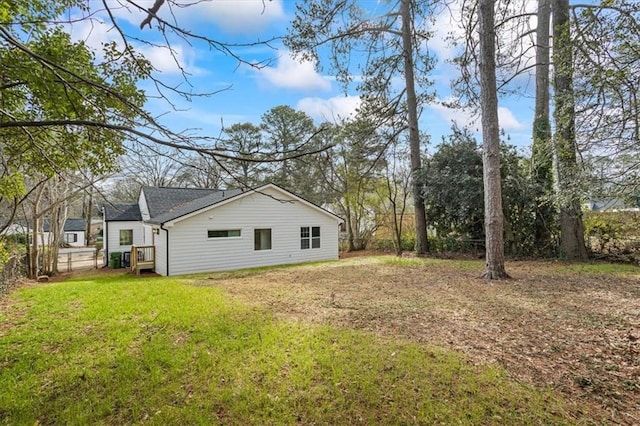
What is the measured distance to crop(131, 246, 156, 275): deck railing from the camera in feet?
41.4

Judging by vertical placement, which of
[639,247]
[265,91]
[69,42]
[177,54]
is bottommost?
[639,247]

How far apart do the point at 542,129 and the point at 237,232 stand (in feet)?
38.6

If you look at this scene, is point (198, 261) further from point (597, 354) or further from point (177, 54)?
point (597, 354)

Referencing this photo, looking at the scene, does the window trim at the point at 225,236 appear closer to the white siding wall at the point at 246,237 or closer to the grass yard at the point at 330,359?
the white siding wall at the point at 246,237

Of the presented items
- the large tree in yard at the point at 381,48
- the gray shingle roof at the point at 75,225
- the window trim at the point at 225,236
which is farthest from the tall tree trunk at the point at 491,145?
the gray shingle roof at the point at 75,225

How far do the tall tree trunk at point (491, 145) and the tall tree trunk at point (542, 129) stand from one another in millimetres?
3943

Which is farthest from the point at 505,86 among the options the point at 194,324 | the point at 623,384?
the point at 194,324

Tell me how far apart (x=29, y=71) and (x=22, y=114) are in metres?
1.04

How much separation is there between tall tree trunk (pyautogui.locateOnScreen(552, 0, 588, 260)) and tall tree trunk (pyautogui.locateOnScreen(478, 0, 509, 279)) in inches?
50.6

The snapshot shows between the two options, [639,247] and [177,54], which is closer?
[177,54]

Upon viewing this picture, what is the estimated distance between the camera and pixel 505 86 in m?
9.66

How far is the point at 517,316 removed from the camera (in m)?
4.38

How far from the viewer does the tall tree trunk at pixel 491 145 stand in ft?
23.0

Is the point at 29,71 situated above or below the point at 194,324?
above
